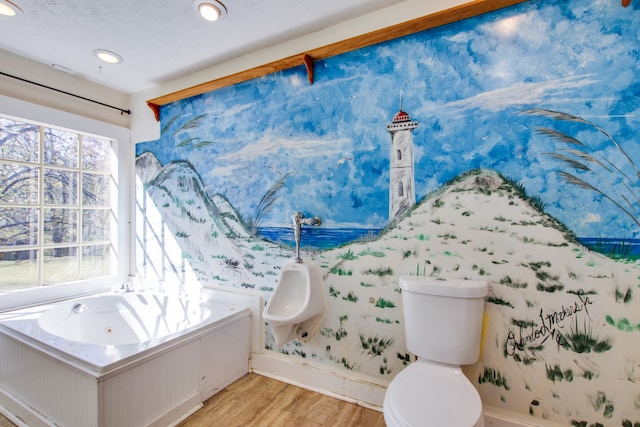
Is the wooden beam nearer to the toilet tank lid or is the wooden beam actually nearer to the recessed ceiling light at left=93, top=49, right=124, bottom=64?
the recessed ceiling light at left=93, top=49, right=124, bottom=64

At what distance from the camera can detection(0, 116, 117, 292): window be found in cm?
215

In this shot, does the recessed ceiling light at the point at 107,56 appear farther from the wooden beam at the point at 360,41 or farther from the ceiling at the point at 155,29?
the wooden beam at the point at 360,41

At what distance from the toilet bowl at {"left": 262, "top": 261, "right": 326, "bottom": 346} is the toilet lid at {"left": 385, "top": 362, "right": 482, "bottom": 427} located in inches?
27.0

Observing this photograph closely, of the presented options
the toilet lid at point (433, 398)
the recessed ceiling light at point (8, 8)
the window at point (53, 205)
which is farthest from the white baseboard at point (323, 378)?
the recessed ceiling light at point (8, 8)

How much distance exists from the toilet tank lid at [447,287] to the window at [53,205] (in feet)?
8.93

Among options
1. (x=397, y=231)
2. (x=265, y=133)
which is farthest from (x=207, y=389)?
(x=265, y=133)

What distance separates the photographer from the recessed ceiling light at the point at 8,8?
1.60m

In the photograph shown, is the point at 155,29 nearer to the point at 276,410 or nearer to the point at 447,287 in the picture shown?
the point at 447,287

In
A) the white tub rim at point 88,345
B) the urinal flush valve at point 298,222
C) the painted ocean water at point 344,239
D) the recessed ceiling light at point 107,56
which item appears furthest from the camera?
the recessed ceiling light at point 107,56

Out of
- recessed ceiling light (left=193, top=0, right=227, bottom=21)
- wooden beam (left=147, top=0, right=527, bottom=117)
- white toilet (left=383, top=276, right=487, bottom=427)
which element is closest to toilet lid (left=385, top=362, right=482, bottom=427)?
white toilet (left=383, top=276, right=487, bottom=427)

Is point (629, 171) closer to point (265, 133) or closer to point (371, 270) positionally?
point (371, 270)

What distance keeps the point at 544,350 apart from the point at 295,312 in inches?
52.0

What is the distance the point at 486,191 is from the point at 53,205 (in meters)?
3.13

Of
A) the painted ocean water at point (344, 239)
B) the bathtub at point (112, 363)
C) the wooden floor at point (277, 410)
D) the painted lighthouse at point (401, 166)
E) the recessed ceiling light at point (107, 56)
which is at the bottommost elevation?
the wooden floor at point (277, 410)
